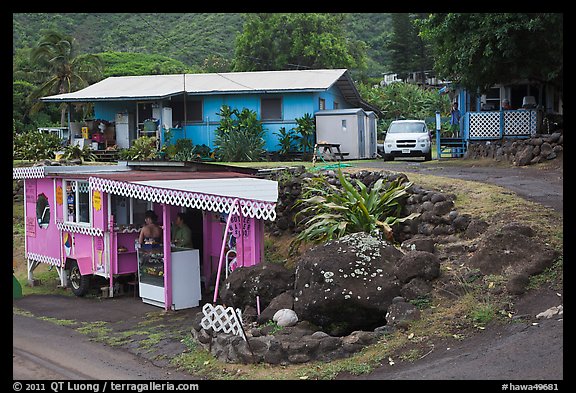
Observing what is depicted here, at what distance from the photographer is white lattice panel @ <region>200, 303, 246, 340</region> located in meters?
10.2

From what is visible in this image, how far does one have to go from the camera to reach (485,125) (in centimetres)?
2350

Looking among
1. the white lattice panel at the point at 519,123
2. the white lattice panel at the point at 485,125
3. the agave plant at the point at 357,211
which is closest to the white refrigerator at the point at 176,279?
the agave plant at the point at 357,211

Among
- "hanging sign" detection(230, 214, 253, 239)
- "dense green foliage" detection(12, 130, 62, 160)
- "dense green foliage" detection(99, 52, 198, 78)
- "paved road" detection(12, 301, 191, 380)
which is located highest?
"dense green foliage" detection(99, 52, 198, 78)

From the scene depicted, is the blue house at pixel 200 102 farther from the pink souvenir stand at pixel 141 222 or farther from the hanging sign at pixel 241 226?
the hanging sign at pixel 241 226

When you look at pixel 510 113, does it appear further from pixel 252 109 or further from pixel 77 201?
pixel 77 201

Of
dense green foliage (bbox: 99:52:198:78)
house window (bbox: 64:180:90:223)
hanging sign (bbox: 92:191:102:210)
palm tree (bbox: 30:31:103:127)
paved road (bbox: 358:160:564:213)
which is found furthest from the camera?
dense green foliage (bbox: 99:52:198:78)

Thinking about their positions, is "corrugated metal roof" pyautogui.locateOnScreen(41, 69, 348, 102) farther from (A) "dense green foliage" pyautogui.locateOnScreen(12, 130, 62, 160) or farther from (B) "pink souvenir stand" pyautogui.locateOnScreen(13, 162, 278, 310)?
(B) "pink souvenir stand" pyautogui.locateOnScreen(13, 162, 278, 310)

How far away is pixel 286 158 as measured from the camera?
29250 mm

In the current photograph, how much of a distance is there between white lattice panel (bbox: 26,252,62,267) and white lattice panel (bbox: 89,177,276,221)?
254 centimetres

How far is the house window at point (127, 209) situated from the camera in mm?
15734

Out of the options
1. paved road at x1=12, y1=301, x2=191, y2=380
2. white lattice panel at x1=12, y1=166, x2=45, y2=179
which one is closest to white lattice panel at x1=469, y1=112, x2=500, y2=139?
white lattice panel at x1=12, y1=166, x2=45, y2=179

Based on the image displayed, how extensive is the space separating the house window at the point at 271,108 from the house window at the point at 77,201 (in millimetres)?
14583
